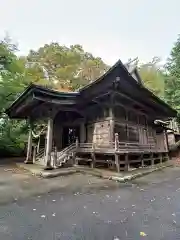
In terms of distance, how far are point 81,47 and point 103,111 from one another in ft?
66.1

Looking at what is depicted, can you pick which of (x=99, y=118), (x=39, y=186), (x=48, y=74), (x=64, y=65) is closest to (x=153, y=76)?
(x=64, y=65)

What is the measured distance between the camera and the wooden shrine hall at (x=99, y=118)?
31.7ft

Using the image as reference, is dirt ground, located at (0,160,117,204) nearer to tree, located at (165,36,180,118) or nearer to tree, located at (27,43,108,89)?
tree, located at (165,36,180,118)

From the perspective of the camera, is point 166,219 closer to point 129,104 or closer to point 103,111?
point 103,111

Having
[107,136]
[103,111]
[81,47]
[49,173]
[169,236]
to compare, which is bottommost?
[169,236]

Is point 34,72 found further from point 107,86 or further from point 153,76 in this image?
point 153,76

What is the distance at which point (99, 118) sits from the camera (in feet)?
38.4

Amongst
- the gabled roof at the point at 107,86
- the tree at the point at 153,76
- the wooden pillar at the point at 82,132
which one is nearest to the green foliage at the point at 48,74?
the tree at the point at 153,76

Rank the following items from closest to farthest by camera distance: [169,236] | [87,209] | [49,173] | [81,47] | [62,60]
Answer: [169,236] < [87,209] < [49,173] < [62,60] < [81,47]

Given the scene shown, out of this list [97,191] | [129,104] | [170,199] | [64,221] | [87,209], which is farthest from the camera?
[129,104]

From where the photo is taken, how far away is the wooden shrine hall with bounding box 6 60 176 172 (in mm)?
9656

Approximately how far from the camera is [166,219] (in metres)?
3.97

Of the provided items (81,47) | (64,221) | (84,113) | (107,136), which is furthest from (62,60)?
(64,221)

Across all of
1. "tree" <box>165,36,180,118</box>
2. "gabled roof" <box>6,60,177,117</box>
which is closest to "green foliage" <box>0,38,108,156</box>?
"gabled roof" <box>6,60,177,117</box>
